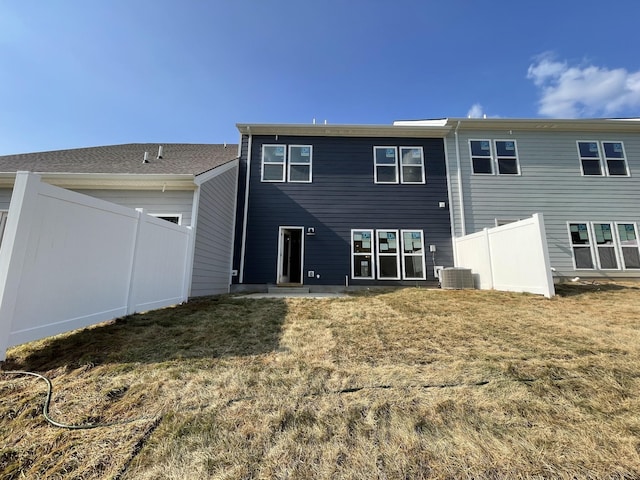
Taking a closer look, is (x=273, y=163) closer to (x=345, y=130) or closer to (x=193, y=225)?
(x=345, y=130)

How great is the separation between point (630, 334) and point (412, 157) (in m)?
7.24

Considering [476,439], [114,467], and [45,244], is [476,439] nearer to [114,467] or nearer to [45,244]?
[114,467]

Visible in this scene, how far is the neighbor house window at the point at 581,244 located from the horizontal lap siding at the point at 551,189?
20 centimetres

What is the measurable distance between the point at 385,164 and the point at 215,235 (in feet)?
19.7

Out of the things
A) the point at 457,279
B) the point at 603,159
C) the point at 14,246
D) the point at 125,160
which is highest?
the point at 603,159

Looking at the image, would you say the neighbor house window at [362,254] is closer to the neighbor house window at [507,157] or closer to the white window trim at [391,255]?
the white window trim at [391,255]

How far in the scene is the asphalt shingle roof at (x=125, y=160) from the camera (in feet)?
23.0

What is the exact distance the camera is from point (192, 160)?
27.5 feet

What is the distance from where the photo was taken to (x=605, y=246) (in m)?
8.48

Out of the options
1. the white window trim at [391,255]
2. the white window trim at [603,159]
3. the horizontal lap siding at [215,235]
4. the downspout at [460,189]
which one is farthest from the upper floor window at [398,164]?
the white window trim at [603,159]

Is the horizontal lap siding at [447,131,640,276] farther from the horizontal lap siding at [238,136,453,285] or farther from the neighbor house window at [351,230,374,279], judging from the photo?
the neighbor house window at [351,230,374,279]

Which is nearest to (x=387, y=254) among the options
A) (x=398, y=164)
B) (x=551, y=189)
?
(x=398, y=164)

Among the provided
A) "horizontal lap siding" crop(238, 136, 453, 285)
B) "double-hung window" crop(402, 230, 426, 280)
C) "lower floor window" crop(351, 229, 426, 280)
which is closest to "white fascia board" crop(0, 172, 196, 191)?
"horizontal lap siding" crop(238, 136, 453, 285)

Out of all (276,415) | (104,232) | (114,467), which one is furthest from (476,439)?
(104,232)
